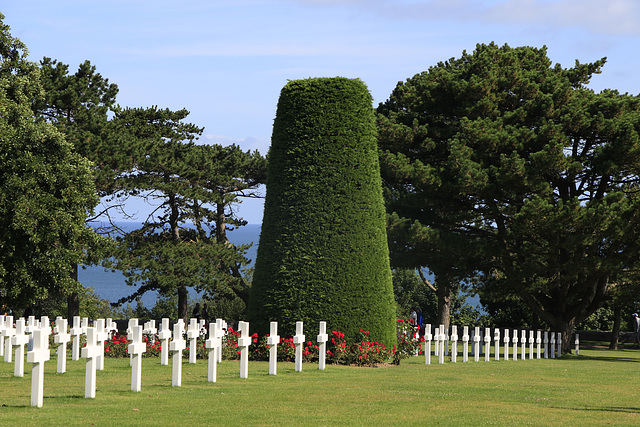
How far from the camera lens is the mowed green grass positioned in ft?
26.0

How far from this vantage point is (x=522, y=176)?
2500 centimetres

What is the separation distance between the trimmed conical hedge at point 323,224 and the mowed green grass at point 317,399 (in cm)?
191

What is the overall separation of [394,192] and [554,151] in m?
8.39

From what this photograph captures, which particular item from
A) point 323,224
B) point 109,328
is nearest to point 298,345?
point 323,224

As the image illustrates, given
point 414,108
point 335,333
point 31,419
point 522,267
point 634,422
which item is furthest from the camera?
point 414,108

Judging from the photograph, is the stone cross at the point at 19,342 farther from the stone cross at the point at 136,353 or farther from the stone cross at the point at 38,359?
the stone cross at the point at 38,359

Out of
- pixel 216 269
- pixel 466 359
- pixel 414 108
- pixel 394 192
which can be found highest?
→ pixel 414 108

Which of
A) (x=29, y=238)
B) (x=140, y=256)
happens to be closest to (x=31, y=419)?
(x=29, y=238)

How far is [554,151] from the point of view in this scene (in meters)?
24.6

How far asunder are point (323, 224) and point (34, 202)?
12723mm

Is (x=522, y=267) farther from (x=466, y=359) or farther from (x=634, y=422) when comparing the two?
(x=634, y=422)

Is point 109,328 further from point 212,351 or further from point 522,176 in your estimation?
point 522,176

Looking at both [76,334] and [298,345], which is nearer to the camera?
[298,345]

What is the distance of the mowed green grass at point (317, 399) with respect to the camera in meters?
7.92
